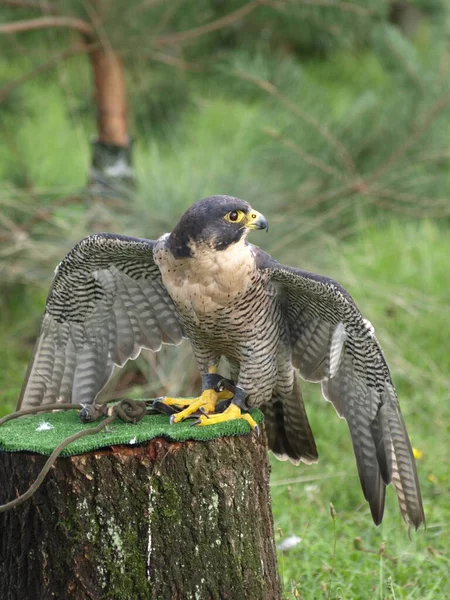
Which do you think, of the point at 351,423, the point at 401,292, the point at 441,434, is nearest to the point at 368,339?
the point at 351,423

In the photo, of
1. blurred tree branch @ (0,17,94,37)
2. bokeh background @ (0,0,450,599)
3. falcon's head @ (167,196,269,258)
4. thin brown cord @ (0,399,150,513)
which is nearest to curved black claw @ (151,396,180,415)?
thin brown cord @ (0,399,150,513)

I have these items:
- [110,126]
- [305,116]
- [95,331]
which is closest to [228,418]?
[95,331]

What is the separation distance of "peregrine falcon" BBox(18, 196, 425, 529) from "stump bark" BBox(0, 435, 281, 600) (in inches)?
11.9

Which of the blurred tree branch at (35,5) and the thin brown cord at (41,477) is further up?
the blurred tree branch at (35,5)

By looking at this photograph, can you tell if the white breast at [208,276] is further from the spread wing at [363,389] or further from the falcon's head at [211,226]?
the spread wing at [363,389]

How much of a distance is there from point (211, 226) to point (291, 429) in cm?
103

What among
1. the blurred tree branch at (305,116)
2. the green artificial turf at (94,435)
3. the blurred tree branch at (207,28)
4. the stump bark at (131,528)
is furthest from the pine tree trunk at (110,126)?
the stump bark at (131,528)

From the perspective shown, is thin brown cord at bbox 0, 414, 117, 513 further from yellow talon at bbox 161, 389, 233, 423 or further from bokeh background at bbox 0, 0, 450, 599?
bokeh background at bbox 0, 0, 450, 599

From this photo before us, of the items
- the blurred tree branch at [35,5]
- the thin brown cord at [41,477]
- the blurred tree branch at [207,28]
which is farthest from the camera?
the blurred tree branch at [35,5]

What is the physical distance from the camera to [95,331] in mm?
3623

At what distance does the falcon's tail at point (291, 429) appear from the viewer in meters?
3.49

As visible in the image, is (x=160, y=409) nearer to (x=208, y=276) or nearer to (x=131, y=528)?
(x=208, y=276)

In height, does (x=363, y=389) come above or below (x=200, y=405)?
above

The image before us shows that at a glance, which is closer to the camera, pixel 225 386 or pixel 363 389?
pixel 363 389
